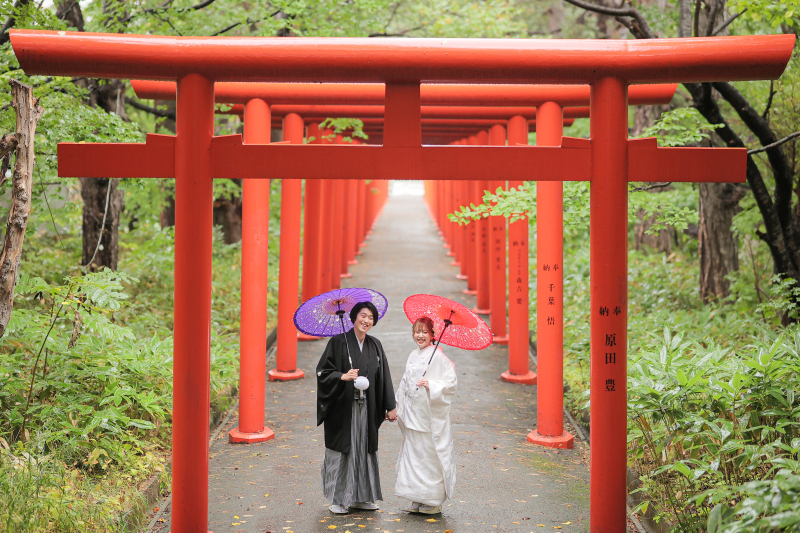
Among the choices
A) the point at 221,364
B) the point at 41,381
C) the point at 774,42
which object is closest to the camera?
the point at 774,42

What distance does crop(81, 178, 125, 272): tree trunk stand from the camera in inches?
422

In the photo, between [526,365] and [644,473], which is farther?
[526,365]

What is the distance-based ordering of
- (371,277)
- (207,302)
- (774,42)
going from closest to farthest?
(774,42)
(207,302)
(371,277)

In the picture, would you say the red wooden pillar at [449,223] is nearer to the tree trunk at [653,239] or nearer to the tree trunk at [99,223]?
the tree trunk at [653,239]

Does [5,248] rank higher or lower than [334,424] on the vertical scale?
higher

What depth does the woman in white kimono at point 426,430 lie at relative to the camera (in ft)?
18.0

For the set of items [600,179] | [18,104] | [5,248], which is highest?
[18,104]

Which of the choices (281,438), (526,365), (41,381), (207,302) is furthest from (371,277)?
(207,302)

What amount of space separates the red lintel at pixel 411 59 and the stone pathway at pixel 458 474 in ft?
10.8

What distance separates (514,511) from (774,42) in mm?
3864

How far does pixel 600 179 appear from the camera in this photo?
4.73m

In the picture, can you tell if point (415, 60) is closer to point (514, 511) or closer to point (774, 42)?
point (774, 42)

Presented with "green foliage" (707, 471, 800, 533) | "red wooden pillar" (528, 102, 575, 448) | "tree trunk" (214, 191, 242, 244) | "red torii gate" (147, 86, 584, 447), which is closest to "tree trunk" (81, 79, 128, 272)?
"red torii gate" (147, 86, 584, 447)

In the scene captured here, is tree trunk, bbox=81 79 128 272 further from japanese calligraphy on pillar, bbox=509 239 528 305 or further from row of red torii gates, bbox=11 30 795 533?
row of red torii gates, bbox=11 30 795 533
